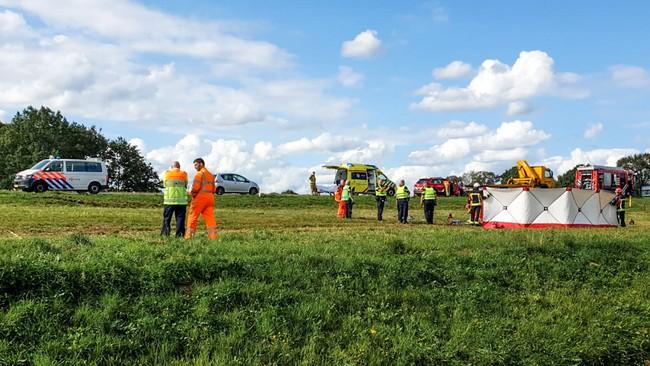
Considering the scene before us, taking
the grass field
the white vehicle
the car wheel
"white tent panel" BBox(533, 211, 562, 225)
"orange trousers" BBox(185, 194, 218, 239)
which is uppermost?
the white vehicle

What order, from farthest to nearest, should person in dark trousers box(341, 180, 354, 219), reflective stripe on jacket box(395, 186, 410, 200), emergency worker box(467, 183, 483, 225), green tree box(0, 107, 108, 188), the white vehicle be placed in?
green tree box(0, 107, 108, 188), the white vehicle, person in dark trousers box(341, 180, 354, 219), reflective stripe on jacket box(395, 186, 410, 200), emergency worker box(467, 183, 483, 225)

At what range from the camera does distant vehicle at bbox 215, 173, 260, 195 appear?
39.0m

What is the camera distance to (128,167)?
3292 inches

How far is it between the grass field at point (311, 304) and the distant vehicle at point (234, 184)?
90.2 ft


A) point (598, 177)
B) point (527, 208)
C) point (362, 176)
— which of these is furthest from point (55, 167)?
point (598, 177)

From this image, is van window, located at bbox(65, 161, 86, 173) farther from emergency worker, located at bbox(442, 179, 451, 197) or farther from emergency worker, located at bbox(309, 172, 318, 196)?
emergency worker, located at bbox(442, 179, 451, 197)

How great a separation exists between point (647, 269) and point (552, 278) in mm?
2788

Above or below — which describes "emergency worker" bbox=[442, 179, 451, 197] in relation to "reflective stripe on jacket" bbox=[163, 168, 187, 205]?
above

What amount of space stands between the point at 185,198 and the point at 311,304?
19.3 ft

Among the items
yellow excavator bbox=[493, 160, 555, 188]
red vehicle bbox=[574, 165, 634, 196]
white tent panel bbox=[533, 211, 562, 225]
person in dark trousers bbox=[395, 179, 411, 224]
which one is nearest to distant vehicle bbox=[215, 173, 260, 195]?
yellow excavator bbox=[493, 160, 555, 188]

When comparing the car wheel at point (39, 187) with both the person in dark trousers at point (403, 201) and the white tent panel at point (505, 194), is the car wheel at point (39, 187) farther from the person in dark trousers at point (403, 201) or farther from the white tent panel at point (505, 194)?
the white tent panel at point (505, 194)

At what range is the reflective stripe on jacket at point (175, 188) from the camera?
41.4 ft

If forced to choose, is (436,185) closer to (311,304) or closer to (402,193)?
(402,193)

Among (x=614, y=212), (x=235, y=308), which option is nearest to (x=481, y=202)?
(x=614, y=212)
